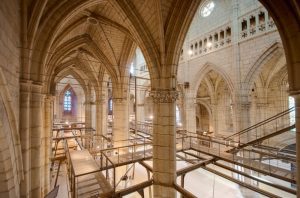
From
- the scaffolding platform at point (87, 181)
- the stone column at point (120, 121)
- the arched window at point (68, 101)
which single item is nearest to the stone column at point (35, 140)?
the scaffolding platform at point (87, 181)

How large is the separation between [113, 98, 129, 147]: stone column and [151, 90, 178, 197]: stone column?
4.70 metres

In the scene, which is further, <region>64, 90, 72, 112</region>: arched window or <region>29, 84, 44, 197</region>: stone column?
<region>64, 90, 72, 112</region>: arched window

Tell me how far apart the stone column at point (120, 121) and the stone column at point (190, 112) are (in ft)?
18.3

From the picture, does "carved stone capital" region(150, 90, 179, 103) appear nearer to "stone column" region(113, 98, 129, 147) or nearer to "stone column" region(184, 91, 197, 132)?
"stone column" region(113, 98, 129, 147)

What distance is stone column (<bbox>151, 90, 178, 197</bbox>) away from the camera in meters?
5.73

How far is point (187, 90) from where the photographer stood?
14359mm

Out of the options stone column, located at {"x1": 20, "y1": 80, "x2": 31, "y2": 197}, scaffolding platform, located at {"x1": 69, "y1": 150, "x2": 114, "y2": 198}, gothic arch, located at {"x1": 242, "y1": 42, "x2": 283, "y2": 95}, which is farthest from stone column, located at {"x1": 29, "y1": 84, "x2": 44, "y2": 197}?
gothic arch, located at {"x1": 242, "y1": 42, "x2": 283, "y2": 95}

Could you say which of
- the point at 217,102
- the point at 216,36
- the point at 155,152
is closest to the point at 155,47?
the point at 155,152

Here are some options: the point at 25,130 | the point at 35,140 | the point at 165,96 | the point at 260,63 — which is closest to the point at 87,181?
the point at 35,140

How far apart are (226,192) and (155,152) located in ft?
22.2

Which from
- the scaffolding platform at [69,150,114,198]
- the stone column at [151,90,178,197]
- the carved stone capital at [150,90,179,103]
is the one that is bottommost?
the scaffolding platform at [69,150,114,198]

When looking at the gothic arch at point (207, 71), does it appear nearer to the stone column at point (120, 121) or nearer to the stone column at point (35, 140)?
the stone column at point (120, 121)

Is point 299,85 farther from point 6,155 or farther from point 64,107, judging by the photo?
point 64,107

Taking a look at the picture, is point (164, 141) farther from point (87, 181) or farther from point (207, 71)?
point (207, 71)
